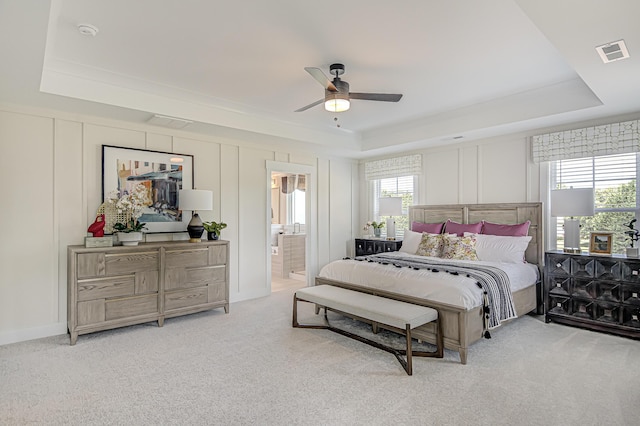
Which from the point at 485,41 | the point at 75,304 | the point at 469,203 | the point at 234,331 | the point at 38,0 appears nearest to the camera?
the point at 38,0

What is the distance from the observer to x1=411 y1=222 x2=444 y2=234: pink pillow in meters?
5.66

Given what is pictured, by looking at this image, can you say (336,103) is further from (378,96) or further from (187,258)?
(187,258)

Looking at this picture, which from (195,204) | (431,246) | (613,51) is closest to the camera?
(613,51)

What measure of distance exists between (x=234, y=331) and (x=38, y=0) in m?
3.31

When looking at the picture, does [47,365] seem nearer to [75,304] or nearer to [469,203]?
[75,304]

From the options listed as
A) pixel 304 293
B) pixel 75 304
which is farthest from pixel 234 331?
pixel 75 304

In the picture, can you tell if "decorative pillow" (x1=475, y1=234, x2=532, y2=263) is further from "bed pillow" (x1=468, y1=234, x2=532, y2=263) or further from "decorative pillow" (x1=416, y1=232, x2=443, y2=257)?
"decorative pillow" (x1=416, y1=232, x2=443, y2=257)

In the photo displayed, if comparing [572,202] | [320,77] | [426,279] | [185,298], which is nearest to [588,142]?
[572,202]

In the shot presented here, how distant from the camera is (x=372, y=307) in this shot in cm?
347

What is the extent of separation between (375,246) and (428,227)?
1058 millimetres

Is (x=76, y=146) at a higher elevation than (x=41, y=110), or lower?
lower

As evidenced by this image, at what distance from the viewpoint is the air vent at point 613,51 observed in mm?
2507

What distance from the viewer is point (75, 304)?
3668 mm

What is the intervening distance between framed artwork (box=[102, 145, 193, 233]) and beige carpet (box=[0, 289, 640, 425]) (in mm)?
1437
